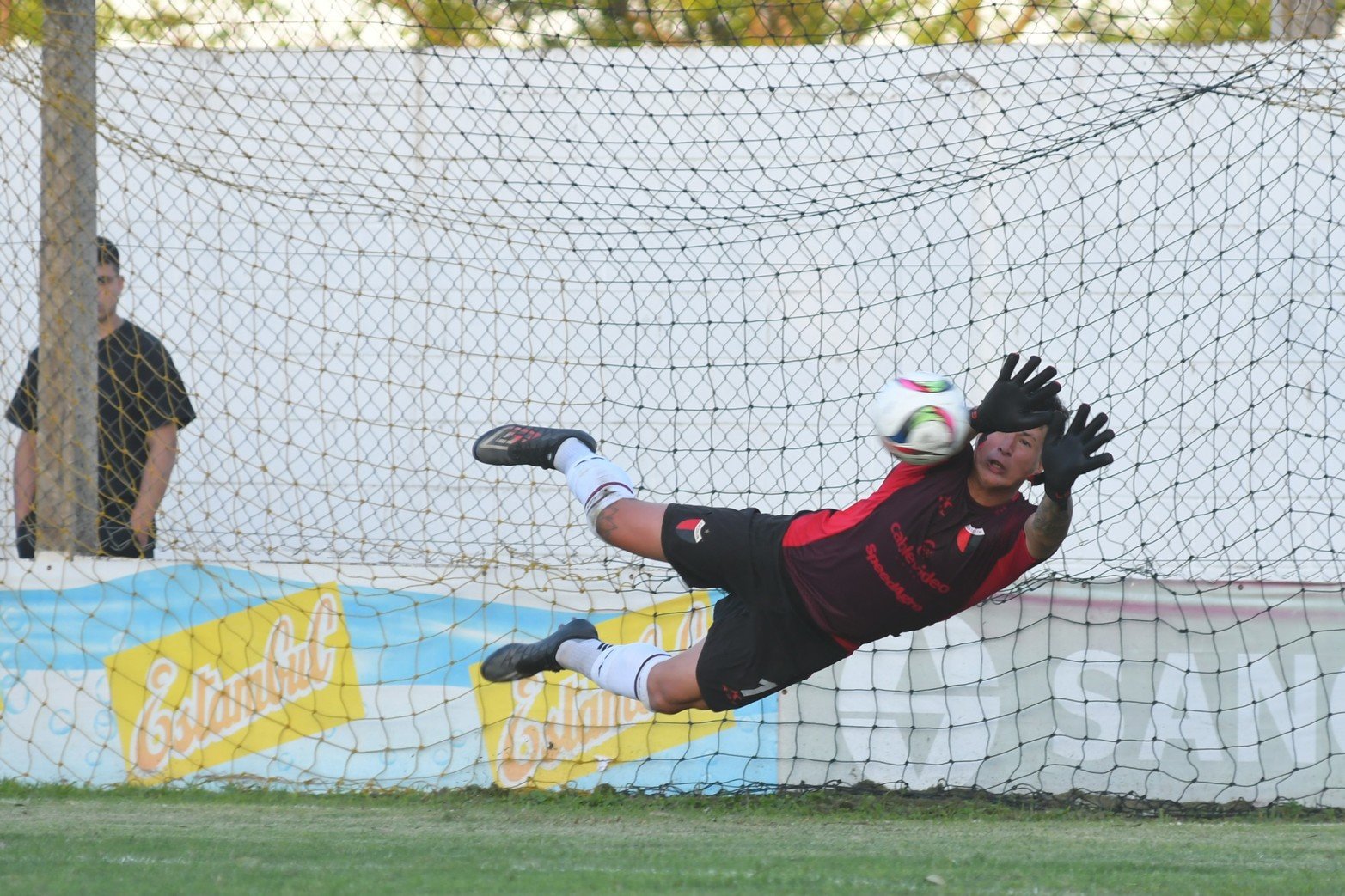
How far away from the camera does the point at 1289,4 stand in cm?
635

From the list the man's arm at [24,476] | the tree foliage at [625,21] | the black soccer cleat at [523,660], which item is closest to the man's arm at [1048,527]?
the black soccer cleat at [523,660]

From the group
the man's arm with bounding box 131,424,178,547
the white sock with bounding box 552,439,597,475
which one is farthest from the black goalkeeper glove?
the man's arm with bounding box 131,424,178,547

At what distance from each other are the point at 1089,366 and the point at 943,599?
3.22 metres

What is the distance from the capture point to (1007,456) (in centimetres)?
431

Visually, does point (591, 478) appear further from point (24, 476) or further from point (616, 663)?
point (24, 476)

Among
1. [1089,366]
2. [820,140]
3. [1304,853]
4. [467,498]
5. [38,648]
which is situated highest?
[820,140]

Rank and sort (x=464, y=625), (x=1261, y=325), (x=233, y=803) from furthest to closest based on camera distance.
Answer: (x=1261, y=325) → (x=464, y=625) → (x=233, y=803)

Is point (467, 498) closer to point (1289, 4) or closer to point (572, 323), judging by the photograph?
point (572, 323)

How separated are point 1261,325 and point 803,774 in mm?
3336

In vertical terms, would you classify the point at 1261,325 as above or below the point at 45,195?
below

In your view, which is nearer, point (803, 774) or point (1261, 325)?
point (803, 774)

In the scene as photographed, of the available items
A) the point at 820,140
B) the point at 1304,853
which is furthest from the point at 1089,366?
the point at 1304,853

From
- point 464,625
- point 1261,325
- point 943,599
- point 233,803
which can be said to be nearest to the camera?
point 943,599

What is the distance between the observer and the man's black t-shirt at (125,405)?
6.35 metres
